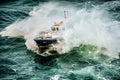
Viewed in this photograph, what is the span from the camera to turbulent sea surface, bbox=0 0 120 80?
46.8 metres

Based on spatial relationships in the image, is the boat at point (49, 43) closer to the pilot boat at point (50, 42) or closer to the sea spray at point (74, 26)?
the pilot boat at point (50, 42)

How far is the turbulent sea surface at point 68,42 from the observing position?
4678cm

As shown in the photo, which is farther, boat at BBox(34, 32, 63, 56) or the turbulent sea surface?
boat at BBox(34, 32, 63, 56)

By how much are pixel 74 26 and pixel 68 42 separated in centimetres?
451

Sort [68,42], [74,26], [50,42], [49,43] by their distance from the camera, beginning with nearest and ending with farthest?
[50,42] < [49,43] < [68,42] < [74,26]

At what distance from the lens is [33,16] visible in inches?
2618

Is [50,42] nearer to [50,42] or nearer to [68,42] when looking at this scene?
[50,42]

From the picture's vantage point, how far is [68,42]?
54062 mm

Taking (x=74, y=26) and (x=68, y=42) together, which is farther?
(x=74, y=26)

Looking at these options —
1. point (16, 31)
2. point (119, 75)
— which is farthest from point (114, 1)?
point (119, 75)

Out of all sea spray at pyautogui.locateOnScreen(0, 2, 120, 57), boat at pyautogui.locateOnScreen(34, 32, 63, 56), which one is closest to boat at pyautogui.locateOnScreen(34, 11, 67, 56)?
boat at pyautogui.locateOnScreen(34, 32, 63, 56)

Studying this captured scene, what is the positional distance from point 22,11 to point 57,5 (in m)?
9.40

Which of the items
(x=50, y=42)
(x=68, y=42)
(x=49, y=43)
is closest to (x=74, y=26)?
(x=68, y=42)

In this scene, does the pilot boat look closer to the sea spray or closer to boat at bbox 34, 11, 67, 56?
boat at bbox 34, 11, 67, 56
